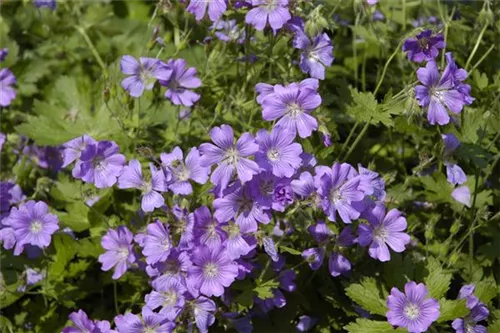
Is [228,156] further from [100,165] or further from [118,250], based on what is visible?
[118,250]

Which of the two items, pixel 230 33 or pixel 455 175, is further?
pixel 230 33

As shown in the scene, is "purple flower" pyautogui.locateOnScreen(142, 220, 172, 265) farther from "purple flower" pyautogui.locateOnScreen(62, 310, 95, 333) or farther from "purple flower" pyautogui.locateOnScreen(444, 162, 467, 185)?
"purple flower" pyautogui.locateOnScreen(444, 162, 467, 185)

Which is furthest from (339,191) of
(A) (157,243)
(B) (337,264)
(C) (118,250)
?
(C) (118,250)

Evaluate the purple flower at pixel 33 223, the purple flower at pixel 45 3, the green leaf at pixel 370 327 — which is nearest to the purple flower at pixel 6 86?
the purple flower at pixel 45 3

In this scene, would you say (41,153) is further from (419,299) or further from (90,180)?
(419,299)

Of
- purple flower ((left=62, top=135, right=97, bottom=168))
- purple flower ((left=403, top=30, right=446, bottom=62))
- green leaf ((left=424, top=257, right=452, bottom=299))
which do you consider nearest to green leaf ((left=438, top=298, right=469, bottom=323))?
green leaf ((left=424, top=257, right=452, bottom=299))

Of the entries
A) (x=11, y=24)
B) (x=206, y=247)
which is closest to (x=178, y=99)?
(x=206, y=247)
